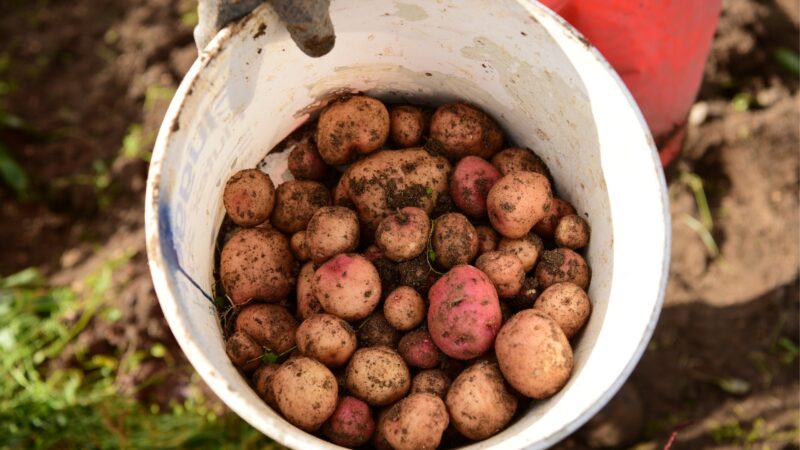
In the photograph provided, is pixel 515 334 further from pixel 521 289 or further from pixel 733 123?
pixel 733 123

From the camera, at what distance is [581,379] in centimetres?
112

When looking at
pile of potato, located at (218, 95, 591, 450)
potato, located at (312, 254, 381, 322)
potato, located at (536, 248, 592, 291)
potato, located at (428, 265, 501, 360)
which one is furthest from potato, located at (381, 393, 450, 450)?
potato, located at (536, 248, 592, 291)

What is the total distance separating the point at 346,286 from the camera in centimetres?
132

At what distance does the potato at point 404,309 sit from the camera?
4.43ft

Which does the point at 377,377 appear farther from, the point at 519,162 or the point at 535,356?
the point at 519,162

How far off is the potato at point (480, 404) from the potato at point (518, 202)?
0.31m

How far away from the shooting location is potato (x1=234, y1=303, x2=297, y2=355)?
1.34m

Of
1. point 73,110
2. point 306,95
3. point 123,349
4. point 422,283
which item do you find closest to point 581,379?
point 422,283

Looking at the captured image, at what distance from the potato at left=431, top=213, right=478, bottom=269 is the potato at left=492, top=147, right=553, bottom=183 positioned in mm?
168

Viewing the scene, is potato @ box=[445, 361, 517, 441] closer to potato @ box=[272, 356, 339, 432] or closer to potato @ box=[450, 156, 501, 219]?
potato @ box=[272, 356, 339, 432]

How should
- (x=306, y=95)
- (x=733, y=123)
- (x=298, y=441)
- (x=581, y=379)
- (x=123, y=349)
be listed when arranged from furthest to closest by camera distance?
(x=733, y=123), (x=123, y=349), (x=306, y=95), (x=581, y=379), (x=298, y=441)

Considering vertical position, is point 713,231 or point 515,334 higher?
point 515,334

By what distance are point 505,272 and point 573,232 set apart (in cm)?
17

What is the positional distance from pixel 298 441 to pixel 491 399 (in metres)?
0.39
